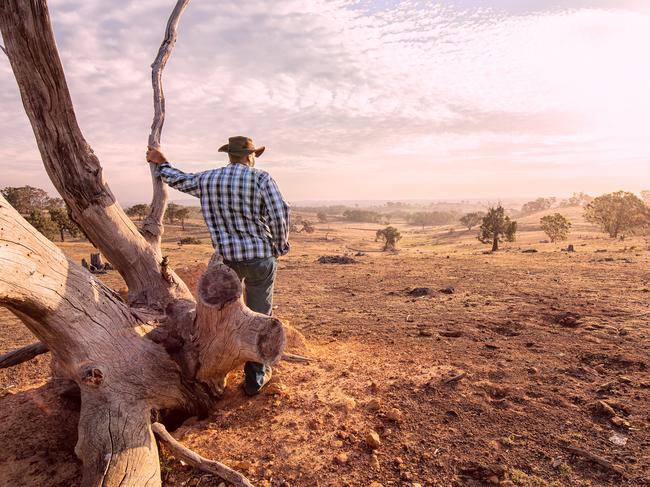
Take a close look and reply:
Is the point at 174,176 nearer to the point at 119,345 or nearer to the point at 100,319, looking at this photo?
the point at 100,319

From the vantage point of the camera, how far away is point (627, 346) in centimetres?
526

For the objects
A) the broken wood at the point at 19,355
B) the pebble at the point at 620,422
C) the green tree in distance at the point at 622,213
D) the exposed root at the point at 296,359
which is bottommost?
the exposed root at the point at 296,359

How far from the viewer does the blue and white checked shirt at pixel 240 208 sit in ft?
12.1

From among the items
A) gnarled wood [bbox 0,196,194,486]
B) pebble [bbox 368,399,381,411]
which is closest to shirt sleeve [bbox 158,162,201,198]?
gnarled wood [bbox 0,196,194,486]

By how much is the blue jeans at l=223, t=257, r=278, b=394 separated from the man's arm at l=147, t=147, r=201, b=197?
0.84 meters

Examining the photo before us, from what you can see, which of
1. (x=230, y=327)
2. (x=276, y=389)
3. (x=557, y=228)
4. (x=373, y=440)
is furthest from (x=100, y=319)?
(x=557, y=228)

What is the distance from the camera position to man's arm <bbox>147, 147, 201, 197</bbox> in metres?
3.83

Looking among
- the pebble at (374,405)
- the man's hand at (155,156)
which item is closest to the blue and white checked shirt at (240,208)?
the man's hand at (155,156)

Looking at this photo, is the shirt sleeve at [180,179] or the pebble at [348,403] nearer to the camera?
the pebble at [348,403]

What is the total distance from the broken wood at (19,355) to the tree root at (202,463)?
216 centimetres

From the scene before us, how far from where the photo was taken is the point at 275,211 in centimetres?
375

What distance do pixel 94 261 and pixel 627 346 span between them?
17.9 metres

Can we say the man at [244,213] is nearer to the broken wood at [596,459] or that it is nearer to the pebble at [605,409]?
the broken wood at [596,459]

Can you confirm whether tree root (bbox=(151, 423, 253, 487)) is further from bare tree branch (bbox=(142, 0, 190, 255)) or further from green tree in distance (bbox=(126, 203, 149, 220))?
green tree in distance (bbox=(126, 203, 149, 220))
